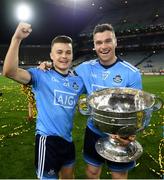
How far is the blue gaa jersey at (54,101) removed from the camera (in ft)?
12.3

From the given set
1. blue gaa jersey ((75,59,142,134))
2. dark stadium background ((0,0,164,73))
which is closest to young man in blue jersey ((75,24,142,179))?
blue gaa jersey ((75,59,142,134))

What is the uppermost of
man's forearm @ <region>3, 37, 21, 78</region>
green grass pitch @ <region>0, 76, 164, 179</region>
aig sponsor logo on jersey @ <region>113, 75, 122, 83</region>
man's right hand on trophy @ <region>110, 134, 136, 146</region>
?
man's forearm @ <region>3, 37, 21, 78</region>

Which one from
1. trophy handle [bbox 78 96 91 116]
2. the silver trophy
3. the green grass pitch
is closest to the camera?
the silver trophy

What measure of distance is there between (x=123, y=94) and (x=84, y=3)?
48071 mm

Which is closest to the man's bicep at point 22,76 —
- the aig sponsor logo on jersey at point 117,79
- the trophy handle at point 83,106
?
the trophy handle at point 83,106

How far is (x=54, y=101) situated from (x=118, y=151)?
37.2 inches

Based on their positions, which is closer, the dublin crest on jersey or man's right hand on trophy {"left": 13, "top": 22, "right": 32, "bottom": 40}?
man's right hand on trophy {"left": 13, "top": 22, "right": 32, "bottom": 40}

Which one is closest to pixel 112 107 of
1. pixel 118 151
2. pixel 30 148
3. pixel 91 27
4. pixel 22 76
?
pixel 118 151

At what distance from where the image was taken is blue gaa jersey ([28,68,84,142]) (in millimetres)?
3754

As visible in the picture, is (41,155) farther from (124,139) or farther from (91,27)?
(91,27)

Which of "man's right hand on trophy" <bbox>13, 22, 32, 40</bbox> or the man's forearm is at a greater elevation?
"man's right hand on trophy" <bbox>13, 22, 32, 40</bbox>

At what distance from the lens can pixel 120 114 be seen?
2.99 meters

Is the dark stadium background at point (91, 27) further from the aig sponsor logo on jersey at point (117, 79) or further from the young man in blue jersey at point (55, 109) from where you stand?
the aig sponsor logo on jersey at point (117, 79)

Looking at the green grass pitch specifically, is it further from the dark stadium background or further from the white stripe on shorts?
the dark stadium background
